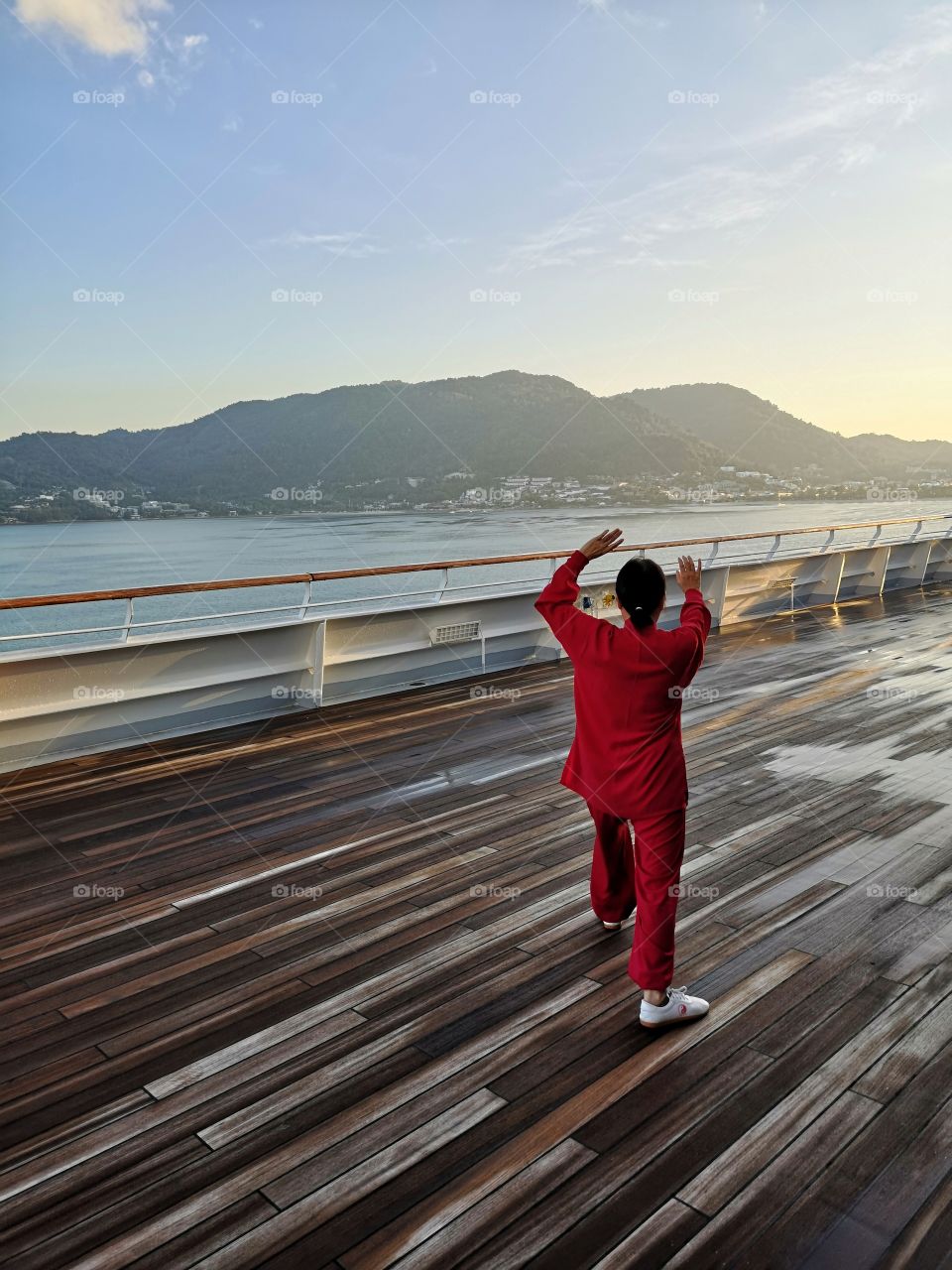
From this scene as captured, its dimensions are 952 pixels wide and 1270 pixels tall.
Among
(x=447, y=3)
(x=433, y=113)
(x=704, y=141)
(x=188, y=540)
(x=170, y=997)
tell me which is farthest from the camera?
(x=188, y=540)

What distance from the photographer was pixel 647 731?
2.34m

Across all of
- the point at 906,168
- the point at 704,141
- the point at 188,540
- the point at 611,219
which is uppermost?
the point at 611,219

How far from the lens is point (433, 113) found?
838 inches

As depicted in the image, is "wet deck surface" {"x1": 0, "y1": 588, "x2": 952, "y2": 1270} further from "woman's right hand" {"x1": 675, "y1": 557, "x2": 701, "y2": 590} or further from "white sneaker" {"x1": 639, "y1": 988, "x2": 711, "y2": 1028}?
"woman's right hand" {"x1": 675, "y1": 557, "x2": 701, "y2": 590}

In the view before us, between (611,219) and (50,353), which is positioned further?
(50,353)

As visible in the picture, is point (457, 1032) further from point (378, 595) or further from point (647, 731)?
point (378, 595)

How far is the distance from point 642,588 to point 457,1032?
1.27 m

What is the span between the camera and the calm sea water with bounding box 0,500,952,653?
6109 centimetres

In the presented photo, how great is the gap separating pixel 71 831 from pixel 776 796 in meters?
3.31

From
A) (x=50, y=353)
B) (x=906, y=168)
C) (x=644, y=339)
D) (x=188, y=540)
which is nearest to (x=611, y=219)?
(x=644, y=339)

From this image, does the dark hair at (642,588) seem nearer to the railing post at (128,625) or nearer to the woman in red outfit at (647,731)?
the woman in red outfit at (647,731)

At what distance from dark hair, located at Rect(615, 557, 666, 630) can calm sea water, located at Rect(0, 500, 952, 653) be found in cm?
4940

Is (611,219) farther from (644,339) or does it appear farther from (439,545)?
(439,545)

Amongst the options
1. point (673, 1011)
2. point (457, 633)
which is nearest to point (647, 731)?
point (673, 1011)
